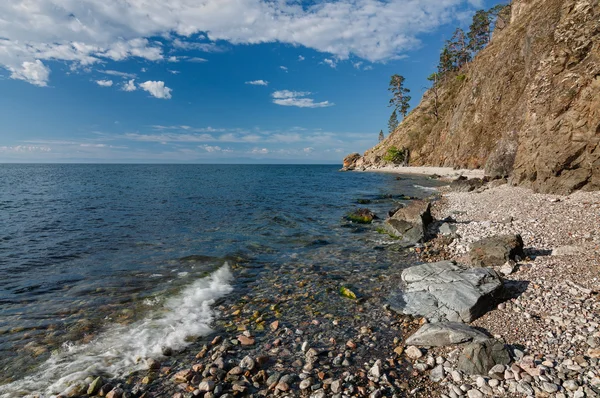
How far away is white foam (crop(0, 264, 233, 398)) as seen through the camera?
6102mm

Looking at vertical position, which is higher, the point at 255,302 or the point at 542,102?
the point at 542,102

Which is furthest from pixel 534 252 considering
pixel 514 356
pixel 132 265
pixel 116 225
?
pixel 116 225

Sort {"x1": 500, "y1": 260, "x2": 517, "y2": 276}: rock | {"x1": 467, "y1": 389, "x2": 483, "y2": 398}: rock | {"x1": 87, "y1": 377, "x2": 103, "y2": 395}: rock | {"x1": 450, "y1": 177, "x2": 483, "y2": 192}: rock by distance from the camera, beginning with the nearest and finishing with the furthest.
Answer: {"x1": 467, "y1": 389, "x2": 483, "y2": 398}: rock, {"x1": 87, "y1": 377, "x2": 103, "y2": 395}: rock, {"x1": 500, "y1": 260, "x2": 517, "y2": 276}: rock, {"x1": 450, "y1": 177, "x2": 483, "y2": 192}: rock

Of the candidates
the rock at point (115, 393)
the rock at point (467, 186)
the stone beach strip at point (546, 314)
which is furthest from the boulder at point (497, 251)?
the rock at point (467, 186)

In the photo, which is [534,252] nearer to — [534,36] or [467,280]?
[467,280]

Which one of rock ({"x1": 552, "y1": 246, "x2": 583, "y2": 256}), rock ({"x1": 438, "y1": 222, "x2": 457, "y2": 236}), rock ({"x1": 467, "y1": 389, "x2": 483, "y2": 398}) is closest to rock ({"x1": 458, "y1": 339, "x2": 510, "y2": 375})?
rock ({"x1": 467, "y1": 389, "x2": 483, "y2": 398})

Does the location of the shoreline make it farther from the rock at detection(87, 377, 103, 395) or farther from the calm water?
the calm water

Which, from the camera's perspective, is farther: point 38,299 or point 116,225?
point 116,225

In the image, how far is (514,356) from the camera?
5.88m

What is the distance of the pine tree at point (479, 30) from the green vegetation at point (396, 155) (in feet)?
112

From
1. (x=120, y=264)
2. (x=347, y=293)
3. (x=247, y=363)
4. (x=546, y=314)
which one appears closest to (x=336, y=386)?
(x=247, y=363)

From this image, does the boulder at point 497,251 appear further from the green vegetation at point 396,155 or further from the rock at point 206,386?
the green vegetation at point 396,155

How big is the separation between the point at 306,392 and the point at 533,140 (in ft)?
82.6

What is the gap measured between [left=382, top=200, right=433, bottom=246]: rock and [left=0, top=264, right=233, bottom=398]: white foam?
1089cm
